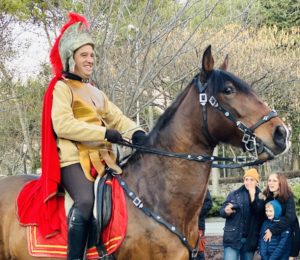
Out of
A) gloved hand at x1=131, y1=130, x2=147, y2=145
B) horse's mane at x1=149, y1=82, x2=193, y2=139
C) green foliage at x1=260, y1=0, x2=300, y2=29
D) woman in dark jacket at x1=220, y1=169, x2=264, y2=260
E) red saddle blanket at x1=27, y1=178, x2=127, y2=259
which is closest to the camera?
red saddle blanket at x1=27, y1=178, x2=127, y2=259

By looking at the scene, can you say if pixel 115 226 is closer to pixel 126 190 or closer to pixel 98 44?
pixel 126 190

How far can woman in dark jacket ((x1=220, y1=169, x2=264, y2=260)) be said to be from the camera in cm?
748

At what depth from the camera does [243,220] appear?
750 cm

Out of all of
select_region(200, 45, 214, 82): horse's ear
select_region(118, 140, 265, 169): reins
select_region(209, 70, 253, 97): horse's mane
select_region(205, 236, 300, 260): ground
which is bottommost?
select_region(205, 236, 300, 260): ground

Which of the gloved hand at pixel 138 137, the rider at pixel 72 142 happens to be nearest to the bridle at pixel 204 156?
the gloved hand at pixel 138 137

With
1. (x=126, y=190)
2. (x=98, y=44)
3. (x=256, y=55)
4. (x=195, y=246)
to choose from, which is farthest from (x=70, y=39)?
(x=256, y=55)

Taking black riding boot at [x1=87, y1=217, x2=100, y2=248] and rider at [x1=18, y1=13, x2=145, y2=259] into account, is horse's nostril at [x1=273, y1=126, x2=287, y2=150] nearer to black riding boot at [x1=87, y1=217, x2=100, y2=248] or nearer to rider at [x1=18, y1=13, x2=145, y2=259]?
rider at [x1=18, y1=13, x2=145, y2=259]

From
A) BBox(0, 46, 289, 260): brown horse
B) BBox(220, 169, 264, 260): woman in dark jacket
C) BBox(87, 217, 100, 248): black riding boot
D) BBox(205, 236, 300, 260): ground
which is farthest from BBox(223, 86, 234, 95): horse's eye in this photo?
BBox(205, 236, 300, 260): ground

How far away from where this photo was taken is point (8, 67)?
53.2ft

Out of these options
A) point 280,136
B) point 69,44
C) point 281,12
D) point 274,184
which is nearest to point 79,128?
point 69,44

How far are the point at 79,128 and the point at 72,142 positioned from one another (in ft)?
0.91

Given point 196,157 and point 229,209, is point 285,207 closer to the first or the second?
point 229,209

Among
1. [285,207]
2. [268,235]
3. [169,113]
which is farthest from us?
[285,207]

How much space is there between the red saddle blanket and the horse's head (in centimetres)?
86
